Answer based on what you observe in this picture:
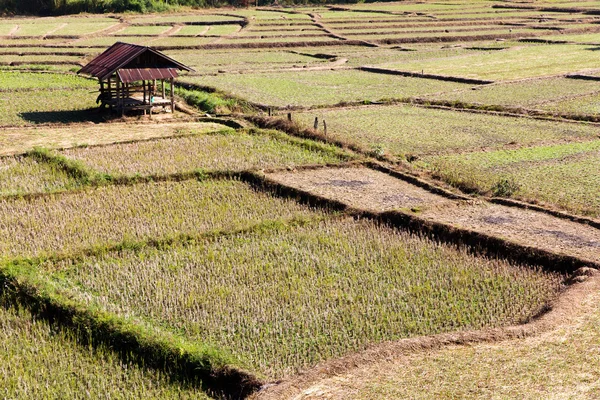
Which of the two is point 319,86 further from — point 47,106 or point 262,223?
point 262,223

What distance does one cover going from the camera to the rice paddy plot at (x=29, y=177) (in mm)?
17062

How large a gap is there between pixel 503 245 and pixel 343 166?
663 centimetres

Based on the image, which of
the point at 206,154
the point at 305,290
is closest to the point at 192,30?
the point at 206,154

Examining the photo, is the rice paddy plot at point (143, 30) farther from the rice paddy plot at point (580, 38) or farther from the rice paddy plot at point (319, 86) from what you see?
the rice paddy plot at point (580, 38)

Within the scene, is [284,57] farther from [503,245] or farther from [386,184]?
[503,245]

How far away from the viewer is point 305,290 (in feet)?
38.4

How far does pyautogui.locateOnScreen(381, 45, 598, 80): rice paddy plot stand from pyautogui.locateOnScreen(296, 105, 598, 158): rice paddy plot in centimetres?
925

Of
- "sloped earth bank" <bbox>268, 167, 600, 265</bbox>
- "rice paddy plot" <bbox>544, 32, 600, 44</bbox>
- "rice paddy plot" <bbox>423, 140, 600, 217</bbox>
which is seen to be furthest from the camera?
"rice paddy plot" <bbox>544, 32, 600, 44</bbox>

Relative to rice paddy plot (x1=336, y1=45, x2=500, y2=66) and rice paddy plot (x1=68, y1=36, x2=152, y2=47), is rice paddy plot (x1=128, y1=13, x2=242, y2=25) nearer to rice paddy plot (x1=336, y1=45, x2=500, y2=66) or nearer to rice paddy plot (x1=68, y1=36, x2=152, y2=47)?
rice paddy plot (x1=68, y1=36, x2=152, y2=47)

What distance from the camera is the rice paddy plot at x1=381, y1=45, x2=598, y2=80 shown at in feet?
115

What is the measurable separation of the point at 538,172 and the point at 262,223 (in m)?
7.36

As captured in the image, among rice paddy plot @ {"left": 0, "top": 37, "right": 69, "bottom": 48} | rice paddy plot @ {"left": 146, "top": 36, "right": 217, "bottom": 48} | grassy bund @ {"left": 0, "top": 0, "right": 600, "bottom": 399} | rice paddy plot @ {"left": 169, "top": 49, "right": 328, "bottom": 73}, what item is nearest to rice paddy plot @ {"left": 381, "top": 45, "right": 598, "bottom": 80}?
grassy bund @ {"left": 0, "top": 0, "right": 600, "bottom": 399}

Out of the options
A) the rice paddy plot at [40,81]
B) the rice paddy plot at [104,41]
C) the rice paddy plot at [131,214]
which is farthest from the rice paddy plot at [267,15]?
the rice paddy plot at [131,214]

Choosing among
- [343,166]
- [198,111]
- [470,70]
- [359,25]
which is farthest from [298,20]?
[343,166]
